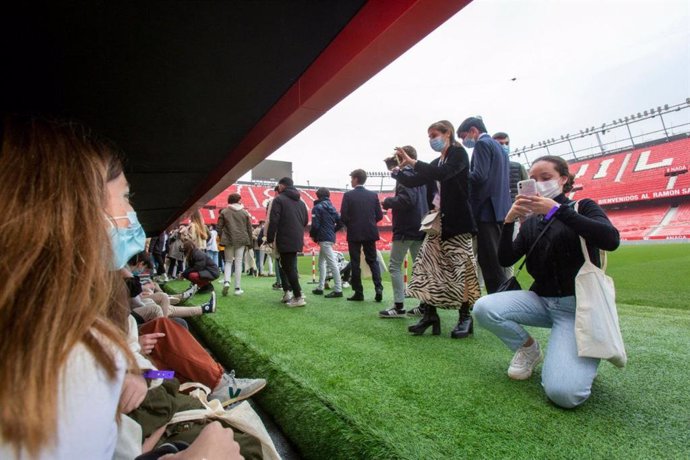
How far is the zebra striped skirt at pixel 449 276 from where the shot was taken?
A: 9.80 ft

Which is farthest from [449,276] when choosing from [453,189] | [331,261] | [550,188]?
[331,261]

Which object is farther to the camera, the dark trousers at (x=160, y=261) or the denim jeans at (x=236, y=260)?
the dark trousers at (x=160, y=261)

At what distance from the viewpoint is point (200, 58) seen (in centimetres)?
151

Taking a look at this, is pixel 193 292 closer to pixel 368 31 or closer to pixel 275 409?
pixel 275 409

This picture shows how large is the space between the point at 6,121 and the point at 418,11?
1025 millimetres

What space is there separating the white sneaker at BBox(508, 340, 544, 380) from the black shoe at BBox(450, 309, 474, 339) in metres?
0.83

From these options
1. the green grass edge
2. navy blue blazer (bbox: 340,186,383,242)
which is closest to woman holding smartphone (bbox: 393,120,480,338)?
the green grass edge

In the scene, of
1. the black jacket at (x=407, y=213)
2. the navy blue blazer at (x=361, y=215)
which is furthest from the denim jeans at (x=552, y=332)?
the navy blue blazer at (x=361, y=215)

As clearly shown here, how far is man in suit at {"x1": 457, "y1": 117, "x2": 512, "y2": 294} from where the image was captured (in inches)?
122

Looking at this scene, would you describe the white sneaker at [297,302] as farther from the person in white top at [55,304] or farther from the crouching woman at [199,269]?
the person in white top at [55,304]

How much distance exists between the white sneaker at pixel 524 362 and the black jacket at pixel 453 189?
1049 mm

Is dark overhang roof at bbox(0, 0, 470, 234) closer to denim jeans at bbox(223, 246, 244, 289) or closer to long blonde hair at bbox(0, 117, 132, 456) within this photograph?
long blonde hair at bbox(0, 117, 132, 456)

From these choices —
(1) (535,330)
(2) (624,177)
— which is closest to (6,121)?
(1) (535,330)

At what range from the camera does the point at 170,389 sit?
170cm
